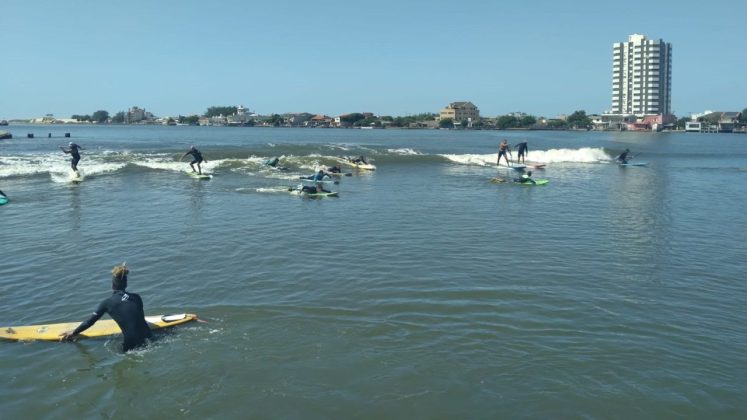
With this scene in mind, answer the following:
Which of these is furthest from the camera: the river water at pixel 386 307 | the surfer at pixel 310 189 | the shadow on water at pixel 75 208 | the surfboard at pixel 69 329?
the surfer at pixel 310 189

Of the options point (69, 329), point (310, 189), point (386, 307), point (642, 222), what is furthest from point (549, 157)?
point (69, 329)

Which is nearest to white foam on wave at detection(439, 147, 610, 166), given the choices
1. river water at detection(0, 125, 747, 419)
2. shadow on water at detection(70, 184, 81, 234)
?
river water at detection(0, 125, 747, 419)

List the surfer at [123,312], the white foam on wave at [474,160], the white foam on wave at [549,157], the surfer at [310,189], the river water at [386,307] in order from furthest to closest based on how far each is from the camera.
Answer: the white foam on wave at [549,157], the white foam on wave at [474,160], the surfer at [310,189], the surfer at [123,312], the river water at [386,307]

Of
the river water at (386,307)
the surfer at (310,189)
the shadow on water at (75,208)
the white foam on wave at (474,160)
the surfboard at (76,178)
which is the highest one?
the white foam on wave at (474,160)

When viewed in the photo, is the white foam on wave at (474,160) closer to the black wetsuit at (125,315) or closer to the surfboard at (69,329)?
the surfboard at (69,329)

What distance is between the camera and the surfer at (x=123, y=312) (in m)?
9.27

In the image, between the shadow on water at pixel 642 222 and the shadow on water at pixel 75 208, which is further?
the shadow on water at pixel 75 208

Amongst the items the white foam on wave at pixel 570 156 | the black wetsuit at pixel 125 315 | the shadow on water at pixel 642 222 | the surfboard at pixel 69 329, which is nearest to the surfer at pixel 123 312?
the black wetsuit at pixel 125 315

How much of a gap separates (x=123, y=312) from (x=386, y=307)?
475 cm

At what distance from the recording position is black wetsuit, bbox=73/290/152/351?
927 cm

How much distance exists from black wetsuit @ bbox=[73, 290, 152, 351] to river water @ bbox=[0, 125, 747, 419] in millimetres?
295

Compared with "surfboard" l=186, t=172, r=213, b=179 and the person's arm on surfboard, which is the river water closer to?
the person's arm on surfboard

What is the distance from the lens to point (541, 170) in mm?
45094

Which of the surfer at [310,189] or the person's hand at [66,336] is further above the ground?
the surfer at [310,189]
